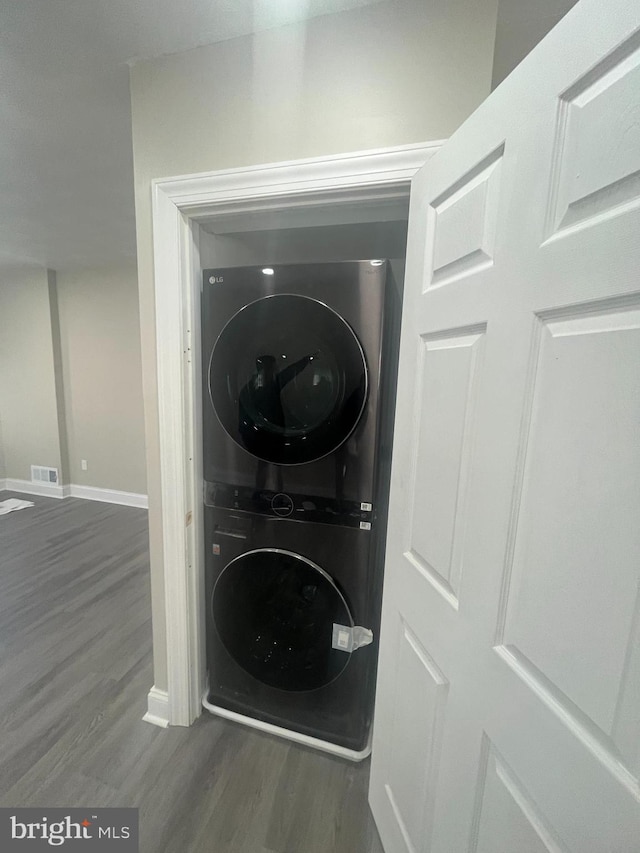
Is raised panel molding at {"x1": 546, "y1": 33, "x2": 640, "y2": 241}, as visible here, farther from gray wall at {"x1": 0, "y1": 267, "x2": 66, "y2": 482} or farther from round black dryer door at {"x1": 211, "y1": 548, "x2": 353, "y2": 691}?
gray wall at {"x1": 0, "y1": 267, "x2": 66, "y2": 482}

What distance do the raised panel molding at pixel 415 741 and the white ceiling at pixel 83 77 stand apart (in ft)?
5.58

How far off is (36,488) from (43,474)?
0.21m

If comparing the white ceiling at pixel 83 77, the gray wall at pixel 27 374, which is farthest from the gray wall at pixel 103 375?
the white ceiling at pixel 83 77

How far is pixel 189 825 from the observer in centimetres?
110

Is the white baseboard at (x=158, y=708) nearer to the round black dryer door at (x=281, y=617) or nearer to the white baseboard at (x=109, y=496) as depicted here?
the round black dryer door at (x=281, y=617)

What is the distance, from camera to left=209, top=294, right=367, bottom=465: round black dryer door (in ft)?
3.59

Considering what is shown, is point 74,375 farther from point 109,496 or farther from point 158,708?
point 158,708

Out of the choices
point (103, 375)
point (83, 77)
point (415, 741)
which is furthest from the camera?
point (103, 375)

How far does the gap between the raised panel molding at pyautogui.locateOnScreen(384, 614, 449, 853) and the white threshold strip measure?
31cm

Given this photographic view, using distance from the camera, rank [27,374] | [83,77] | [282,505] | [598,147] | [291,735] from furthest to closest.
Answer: [27,374] → [291,735] → [282,505] → [83,77] → [598,147]

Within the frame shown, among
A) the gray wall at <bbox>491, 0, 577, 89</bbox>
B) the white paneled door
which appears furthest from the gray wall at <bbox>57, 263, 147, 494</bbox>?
the white paneled door

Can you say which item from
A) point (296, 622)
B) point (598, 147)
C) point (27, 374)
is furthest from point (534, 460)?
point (27, 374)

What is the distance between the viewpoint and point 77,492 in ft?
13.0

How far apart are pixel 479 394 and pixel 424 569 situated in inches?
18.1
